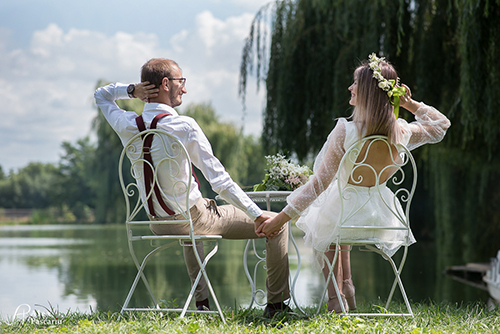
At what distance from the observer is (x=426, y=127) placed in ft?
9.58

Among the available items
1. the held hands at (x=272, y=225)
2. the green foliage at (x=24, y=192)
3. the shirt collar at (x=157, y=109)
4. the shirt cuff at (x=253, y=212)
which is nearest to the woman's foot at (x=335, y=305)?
the held hands at (x=272, y=225)

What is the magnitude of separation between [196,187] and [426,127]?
4.22 ft

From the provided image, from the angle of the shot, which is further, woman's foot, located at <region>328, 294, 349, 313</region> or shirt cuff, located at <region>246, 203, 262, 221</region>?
woman's foot, located at <region>328, 294, 349, 313</region>

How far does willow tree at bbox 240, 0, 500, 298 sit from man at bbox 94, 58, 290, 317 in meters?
3.08

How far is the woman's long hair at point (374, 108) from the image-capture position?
259cm

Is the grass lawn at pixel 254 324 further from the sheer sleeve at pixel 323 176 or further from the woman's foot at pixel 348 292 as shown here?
the sheer sleeve at pixel 323 176

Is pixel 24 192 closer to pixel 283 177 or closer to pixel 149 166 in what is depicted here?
pixel 283 177

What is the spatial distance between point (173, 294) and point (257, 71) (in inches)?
130

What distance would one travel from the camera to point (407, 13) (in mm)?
6180

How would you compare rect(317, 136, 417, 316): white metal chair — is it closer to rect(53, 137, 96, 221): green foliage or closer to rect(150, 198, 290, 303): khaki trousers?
rect(150, 198, 290, 303): khaki trousers

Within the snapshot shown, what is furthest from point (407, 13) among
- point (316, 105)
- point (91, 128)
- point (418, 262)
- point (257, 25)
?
point (91, 128)

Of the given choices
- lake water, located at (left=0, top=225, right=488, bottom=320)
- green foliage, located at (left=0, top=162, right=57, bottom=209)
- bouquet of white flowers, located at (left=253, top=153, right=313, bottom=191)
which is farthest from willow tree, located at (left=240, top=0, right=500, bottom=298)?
green foliage, located at (left=0, top=162, right=57, bottom=209)

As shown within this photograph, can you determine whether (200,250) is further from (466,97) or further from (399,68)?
(399,68)

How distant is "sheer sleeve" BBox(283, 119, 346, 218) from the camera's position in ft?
8.73
